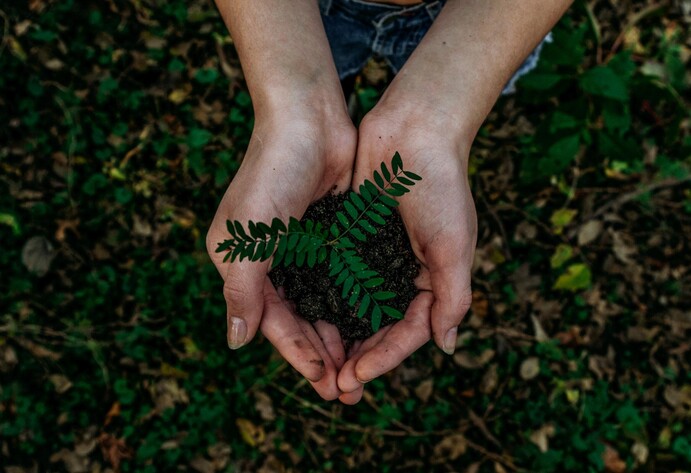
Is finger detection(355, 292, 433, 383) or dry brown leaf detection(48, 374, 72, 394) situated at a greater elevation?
finger detection(355, 292, 433, 383)

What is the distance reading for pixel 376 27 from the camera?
10.2 ft

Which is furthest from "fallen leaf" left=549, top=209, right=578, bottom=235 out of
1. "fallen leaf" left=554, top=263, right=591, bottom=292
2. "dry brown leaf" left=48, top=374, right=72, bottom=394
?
"dry brown leaf" left=48, top=374, right=72, bottom=394

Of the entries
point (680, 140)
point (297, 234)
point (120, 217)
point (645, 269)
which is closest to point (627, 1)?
point (680, 140)

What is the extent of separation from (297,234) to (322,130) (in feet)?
2.52

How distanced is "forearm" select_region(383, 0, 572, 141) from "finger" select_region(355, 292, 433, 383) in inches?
32.4

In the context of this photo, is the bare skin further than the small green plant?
Yes

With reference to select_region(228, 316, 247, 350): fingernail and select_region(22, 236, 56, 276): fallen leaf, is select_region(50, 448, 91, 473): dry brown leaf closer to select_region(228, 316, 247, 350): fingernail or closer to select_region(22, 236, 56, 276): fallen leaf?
select_region(22, 236, 56, 276): fallen leaf

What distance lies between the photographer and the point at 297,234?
2.04m

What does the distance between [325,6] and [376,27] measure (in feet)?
0.97

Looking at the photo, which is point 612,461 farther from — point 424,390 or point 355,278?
point 355,278

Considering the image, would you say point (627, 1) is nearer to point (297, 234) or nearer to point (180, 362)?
point (297, 234)

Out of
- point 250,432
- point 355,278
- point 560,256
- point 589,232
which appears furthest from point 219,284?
point 589,232

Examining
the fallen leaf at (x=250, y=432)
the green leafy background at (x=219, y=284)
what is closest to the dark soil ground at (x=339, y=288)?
A: the green leafy background at (x=219, y=284)

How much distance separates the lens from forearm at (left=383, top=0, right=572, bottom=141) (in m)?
2.64
